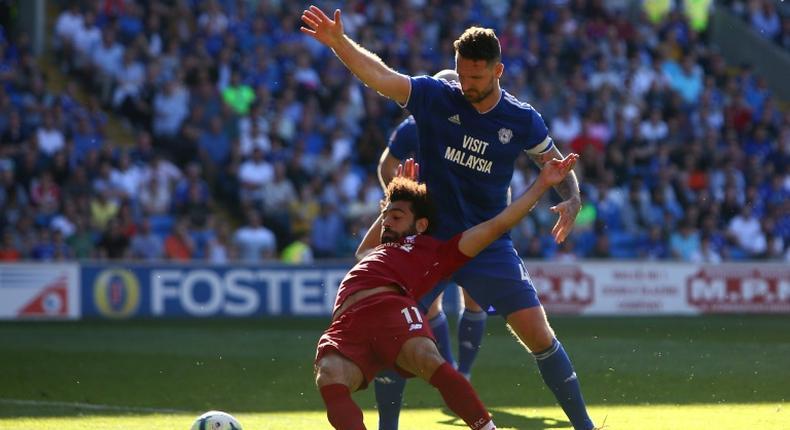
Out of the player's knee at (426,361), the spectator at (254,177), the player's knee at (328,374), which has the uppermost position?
the player's knee at (426,361)

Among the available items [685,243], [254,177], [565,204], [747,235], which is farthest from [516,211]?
[747,235]

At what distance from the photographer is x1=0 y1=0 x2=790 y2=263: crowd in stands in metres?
18.1

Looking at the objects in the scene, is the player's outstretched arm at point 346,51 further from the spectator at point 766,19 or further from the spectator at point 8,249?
the spectator at point 766,19

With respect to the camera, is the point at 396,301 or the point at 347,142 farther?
the point at 347,142

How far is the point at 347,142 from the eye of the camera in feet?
66.2

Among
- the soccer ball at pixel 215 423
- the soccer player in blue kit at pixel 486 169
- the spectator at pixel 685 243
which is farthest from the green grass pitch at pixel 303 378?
the spectator at pixel 685 243

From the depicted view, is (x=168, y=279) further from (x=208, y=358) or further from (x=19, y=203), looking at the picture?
(x=208, y=358)

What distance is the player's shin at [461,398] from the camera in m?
6.23

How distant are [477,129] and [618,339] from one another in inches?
291

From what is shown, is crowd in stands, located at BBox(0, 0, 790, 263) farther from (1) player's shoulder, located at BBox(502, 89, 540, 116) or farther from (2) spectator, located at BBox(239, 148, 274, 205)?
(1) player's shoulder, located at BBox(502, 89, 540, 116)

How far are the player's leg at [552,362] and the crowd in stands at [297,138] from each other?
432 inches

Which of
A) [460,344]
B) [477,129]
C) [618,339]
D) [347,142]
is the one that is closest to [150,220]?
[347,142]

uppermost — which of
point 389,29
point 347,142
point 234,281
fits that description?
point 389,29

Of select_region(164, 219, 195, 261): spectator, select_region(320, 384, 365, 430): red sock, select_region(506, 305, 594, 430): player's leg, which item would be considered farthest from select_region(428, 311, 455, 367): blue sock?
select_region(164, 219, 195, 261): spectator
